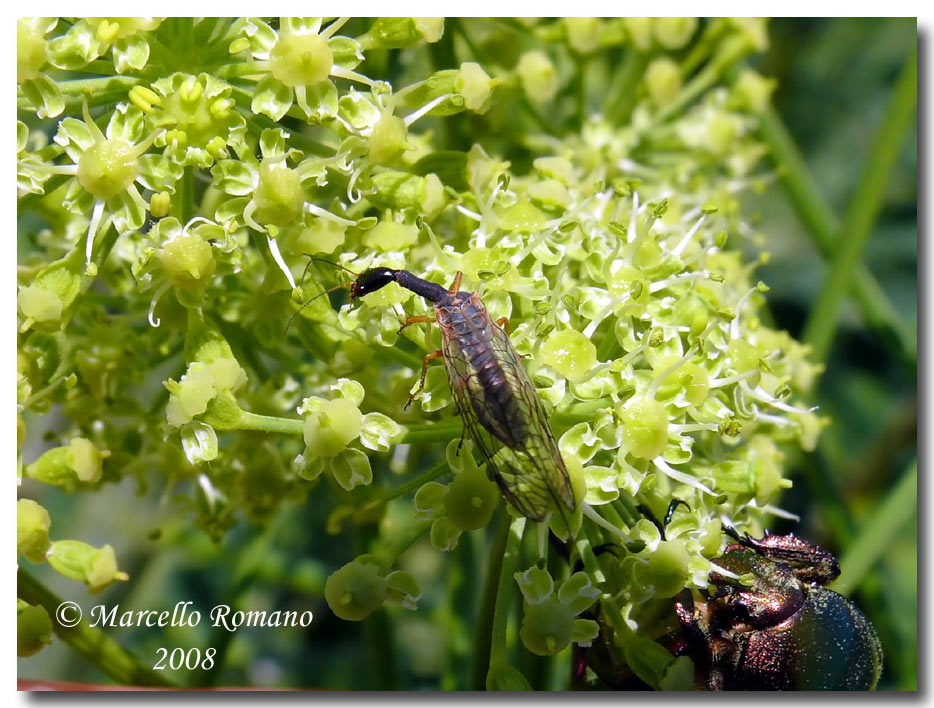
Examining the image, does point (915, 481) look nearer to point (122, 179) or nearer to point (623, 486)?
point (623, 486)

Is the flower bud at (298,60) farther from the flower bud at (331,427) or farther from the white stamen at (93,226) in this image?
the flower bud at (331,427)

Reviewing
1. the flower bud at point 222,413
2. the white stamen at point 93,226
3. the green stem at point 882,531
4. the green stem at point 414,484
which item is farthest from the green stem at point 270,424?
the green stem at point 882,531

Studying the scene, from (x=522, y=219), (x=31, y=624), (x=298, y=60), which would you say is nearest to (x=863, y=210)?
(x=522, y=219)

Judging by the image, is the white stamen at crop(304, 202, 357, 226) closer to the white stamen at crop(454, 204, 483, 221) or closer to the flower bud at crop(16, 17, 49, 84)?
the white stamen at crop(454, 204, 483, 221)

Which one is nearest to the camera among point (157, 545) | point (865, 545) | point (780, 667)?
point (780, 667)

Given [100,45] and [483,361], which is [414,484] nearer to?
[483,361]

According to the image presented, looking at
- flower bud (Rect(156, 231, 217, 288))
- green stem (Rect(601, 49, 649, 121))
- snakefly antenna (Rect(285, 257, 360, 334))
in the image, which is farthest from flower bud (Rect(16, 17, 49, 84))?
green stem (Rect(601, 49, 649, 121))
